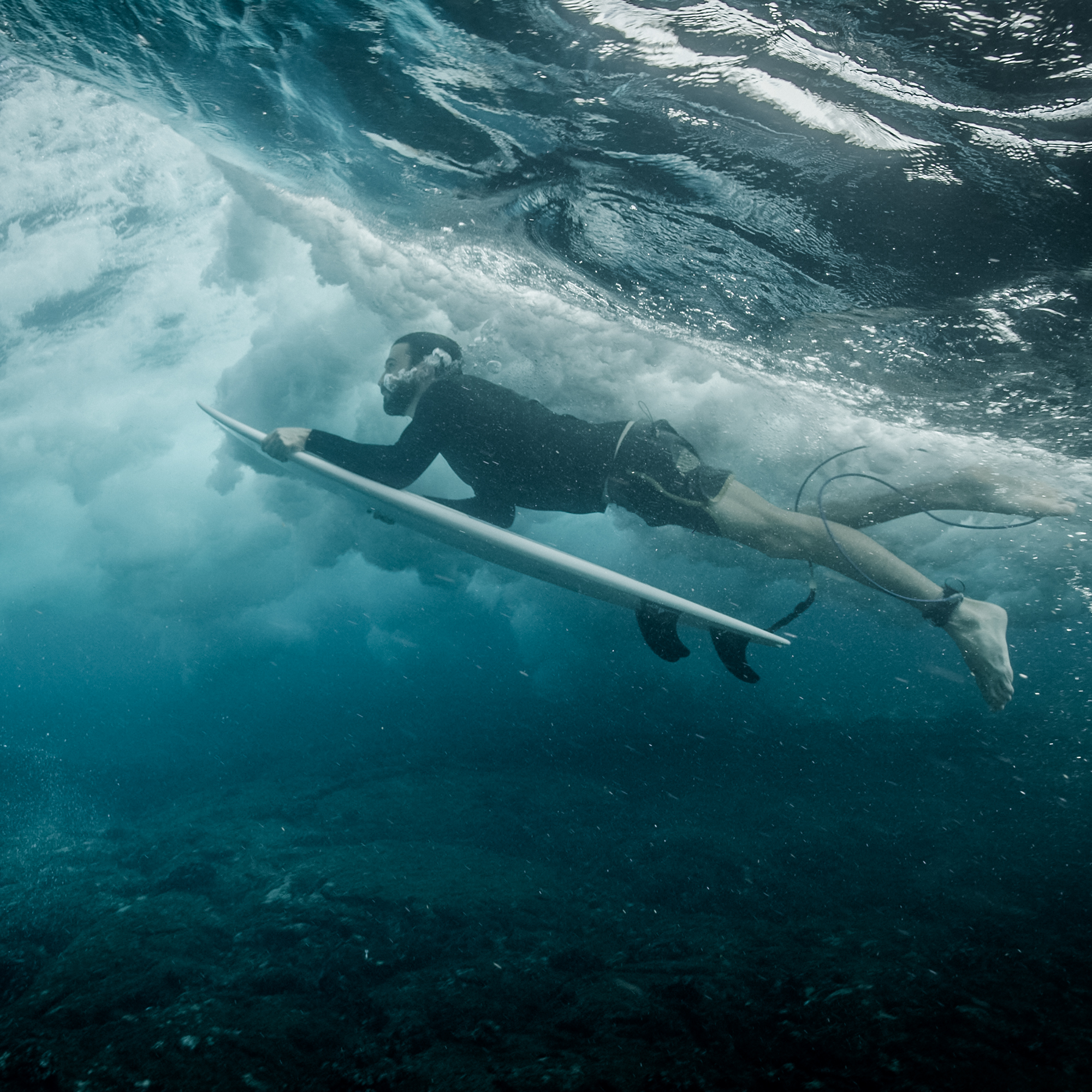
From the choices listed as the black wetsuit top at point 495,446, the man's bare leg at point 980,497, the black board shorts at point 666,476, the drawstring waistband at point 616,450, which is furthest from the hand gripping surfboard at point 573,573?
the man's bare leg at point 980,497

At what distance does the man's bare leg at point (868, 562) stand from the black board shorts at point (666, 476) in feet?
0.46

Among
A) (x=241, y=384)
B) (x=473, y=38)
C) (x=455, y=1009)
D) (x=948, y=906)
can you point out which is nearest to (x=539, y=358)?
(x=473, y=38)

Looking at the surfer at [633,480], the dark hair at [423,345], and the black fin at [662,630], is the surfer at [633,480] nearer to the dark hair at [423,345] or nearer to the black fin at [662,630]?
the dark hair at [423,345]

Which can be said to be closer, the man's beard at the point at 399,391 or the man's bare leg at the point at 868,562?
the man's bare leg at the point at 868,562

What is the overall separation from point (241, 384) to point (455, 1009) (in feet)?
113

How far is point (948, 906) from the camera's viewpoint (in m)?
9.60

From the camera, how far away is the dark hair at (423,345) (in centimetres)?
477

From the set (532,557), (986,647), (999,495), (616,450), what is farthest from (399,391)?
(986,647)

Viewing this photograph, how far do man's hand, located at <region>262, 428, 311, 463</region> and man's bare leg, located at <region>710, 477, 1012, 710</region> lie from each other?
3.91 m

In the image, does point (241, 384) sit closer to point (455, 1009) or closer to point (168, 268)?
point (168, 268)

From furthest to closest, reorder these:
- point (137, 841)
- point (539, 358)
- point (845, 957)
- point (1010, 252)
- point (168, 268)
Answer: point (137, 841) → point (168, 268) → point (539, 358) → point (845, 957) → point (1010, 252)

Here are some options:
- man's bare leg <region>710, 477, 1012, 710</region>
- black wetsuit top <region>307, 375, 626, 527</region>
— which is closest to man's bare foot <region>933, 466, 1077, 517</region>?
man's bare leg <region>710, 477, 1012, 710</region>

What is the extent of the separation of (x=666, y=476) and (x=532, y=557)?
5.21 feet

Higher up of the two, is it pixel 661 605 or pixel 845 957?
pixel 661 605
